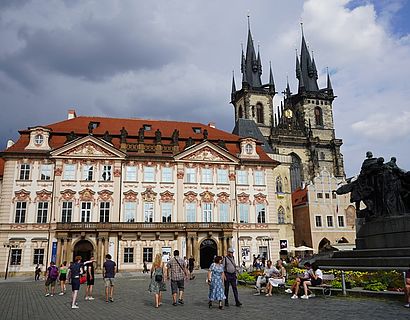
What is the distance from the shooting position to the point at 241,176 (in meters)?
43.2

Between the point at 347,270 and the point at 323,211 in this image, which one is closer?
the point at 347,270

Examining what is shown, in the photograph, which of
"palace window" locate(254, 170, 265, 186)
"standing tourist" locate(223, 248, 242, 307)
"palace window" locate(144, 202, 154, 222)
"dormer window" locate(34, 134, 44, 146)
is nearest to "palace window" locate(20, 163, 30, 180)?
"dormer window" locate(34, 134, 44, 146)

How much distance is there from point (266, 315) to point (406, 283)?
165 inches

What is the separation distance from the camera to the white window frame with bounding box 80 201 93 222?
3862 centimetres

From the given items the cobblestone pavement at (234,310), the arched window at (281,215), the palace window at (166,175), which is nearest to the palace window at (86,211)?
the palace window at (166,175)

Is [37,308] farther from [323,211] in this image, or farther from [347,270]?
[323,211]

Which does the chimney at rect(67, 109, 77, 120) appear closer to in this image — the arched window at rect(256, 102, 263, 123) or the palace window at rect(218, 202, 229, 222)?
the palace window at rect(218, 202, 229, 222)

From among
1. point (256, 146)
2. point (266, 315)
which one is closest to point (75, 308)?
point (266, 315)

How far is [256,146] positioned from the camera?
4572cm

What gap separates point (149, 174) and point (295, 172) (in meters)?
40.8

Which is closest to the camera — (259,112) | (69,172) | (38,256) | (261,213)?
(38,256)

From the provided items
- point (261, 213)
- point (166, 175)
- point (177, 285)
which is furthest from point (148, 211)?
point (177, 285)

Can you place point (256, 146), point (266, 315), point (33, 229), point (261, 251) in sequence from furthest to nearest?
point (256, 146), point (261, 251), point (33, 229), point (266, 315)

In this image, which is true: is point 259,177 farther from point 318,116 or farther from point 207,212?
point 318,116
